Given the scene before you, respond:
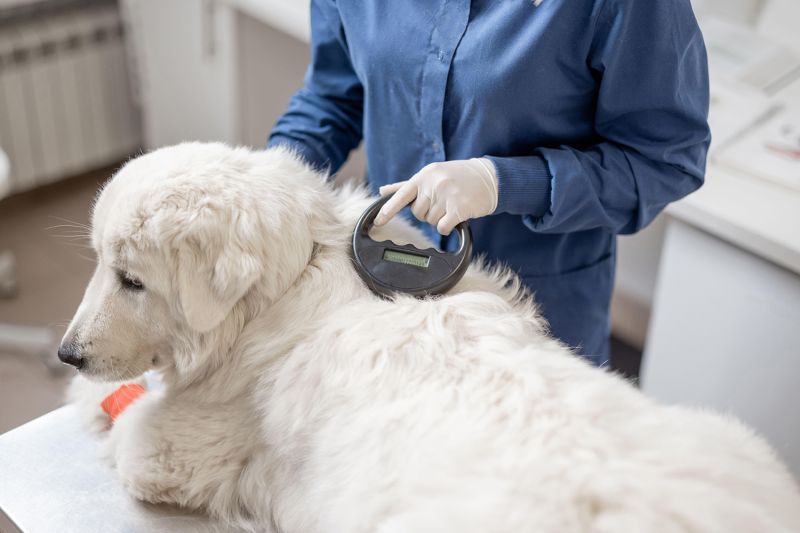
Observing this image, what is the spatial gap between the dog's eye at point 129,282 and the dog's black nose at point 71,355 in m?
0.10

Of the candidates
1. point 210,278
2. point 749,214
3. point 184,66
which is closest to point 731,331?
point 749,214

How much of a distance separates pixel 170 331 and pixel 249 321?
0.34ft

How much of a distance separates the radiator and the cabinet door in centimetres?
13

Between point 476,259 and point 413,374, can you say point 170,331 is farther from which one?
point 476,259

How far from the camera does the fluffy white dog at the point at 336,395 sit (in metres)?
0.84

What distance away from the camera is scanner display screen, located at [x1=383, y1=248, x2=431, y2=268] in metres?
1.09

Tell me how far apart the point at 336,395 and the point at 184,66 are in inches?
92.7

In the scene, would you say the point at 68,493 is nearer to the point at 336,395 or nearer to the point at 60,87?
the point at 336,395

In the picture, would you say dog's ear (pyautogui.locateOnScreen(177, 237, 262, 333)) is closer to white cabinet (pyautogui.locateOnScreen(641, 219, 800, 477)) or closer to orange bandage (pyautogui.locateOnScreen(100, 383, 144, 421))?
orange bandage (pyautogui.locateOnScreen(100, 383, 144, 421))

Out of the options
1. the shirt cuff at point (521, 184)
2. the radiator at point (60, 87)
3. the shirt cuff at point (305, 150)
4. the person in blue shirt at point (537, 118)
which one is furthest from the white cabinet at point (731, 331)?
the radiator at point (60, 87)

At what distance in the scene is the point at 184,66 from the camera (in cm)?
305

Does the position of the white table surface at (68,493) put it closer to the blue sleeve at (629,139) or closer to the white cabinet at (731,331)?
the blue sleeve at (629,139)

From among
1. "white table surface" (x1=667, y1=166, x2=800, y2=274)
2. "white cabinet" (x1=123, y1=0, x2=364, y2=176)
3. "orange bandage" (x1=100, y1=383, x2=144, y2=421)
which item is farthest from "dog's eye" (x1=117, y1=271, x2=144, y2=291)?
"white cabinet" (x1=123, y1=0, x2=364, y2=176)

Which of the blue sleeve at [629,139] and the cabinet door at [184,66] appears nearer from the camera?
the blue sleeve at [629,139]
